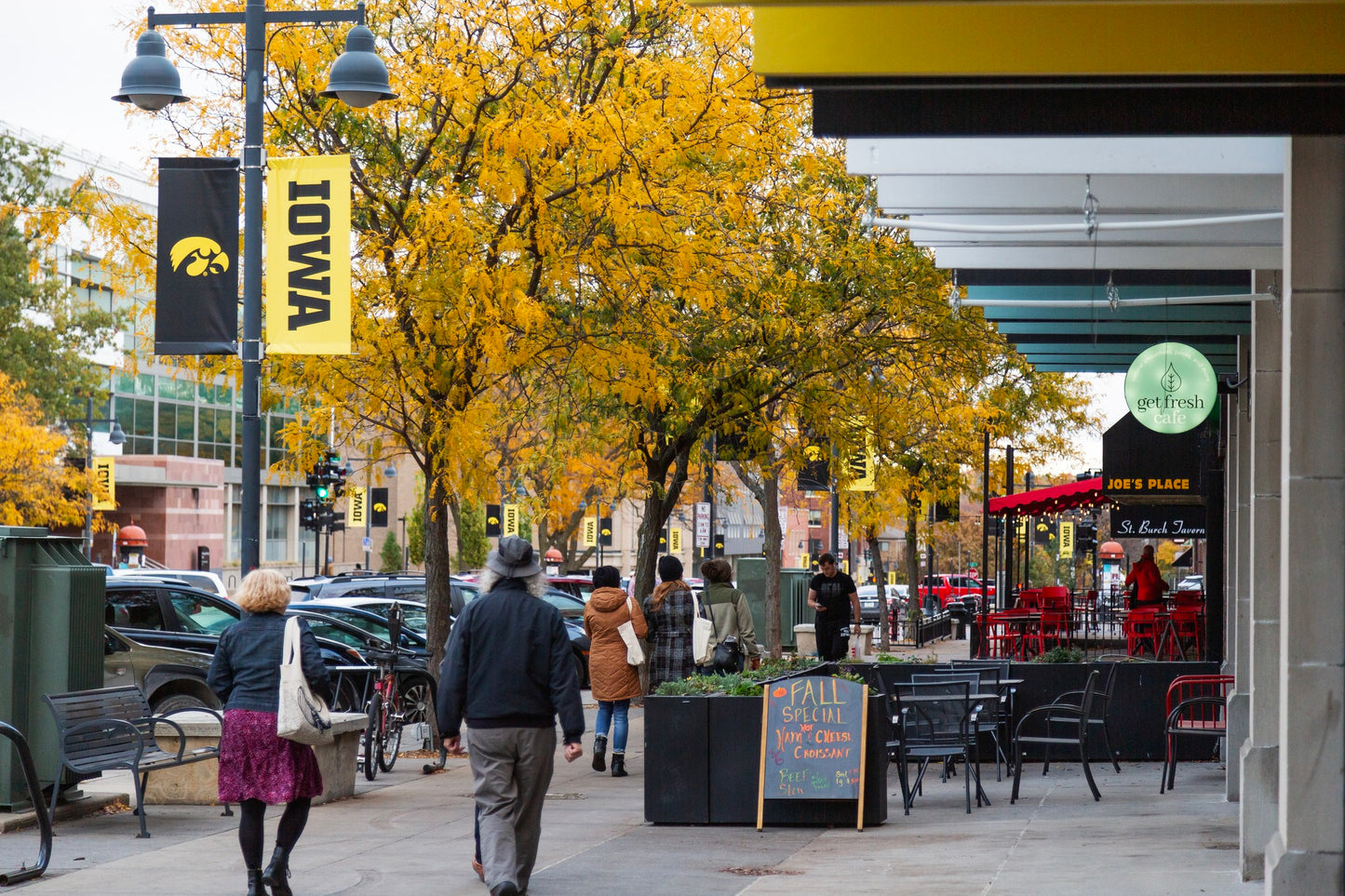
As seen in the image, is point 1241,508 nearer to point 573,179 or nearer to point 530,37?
point 573,179

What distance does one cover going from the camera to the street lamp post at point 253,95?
11.0 m

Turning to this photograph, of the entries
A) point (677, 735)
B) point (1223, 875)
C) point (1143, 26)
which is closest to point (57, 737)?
point (677, 735)

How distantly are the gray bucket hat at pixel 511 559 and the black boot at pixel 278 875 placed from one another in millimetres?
1822

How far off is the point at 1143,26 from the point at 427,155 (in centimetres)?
965

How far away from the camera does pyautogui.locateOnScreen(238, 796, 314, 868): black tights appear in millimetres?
8016

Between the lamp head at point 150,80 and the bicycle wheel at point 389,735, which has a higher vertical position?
the lamp head at point 150,80

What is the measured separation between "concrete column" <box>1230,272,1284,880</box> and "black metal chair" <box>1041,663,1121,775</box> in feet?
12.4

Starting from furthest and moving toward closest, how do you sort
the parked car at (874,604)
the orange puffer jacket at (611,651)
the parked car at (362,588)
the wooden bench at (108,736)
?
1. the parked car at (874,604)
2. the parked car at (362,588)
3. the orange puffer jacket at (611,651)
4. the wooden bench at (108,736)

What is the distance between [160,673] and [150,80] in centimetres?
574

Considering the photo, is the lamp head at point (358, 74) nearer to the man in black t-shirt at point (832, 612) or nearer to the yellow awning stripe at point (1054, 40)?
the yellow awning stripe at point (1054, 40)

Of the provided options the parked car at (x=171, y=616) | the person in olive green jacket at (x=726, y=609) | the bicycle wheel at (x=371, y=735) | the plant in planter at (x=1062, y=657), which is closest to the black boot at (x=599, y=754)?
the person in olive green jacket at (x=726, y=609)

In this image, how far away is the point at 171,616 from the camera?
16.5m

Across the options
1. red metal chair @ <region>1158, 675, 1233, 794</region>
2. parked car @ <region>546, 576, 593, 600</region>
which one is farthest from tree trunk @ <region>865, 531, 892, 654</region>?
red metal chair @ <region>1158, 675, 1233, 794</region>

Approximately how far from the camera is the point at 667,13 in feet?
49.2
